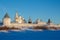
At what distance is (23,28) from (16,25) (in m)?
0.75

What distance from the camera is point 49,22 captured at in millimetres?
21625

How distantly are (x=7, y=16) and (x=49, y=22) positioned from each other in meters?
4.24

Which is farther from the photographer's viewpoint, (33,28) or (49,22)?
(49,22)

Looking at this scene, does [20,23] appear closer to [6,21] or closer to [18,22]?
[18,22]

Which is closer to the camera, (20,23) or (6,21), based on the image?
(6,21)

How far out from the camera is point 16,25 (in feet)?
63.9

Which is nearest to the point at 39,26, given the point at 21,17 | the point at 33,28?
the point at 33,28

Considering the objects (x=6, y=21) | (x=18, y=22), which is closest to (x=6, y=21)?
(x=6, y=21)

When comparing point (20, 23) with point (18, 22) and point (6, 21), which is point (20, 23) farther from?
point (6, 21)

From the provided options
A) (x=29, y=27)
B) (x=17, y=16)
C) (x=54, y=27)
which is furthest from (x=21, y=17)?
(x=54, y=27)

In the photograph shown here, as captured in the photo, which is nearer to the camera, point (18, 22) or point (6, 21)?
point (6, 21)

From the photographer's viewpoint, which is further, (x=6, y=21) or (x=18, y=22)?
(x=18, y=22)

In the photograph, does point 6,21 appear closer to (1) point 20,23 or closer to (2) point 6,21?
(2) point 6,21

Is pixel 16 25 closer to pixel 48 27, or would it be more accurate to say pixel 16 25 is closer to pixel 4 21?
pixel 4 21
